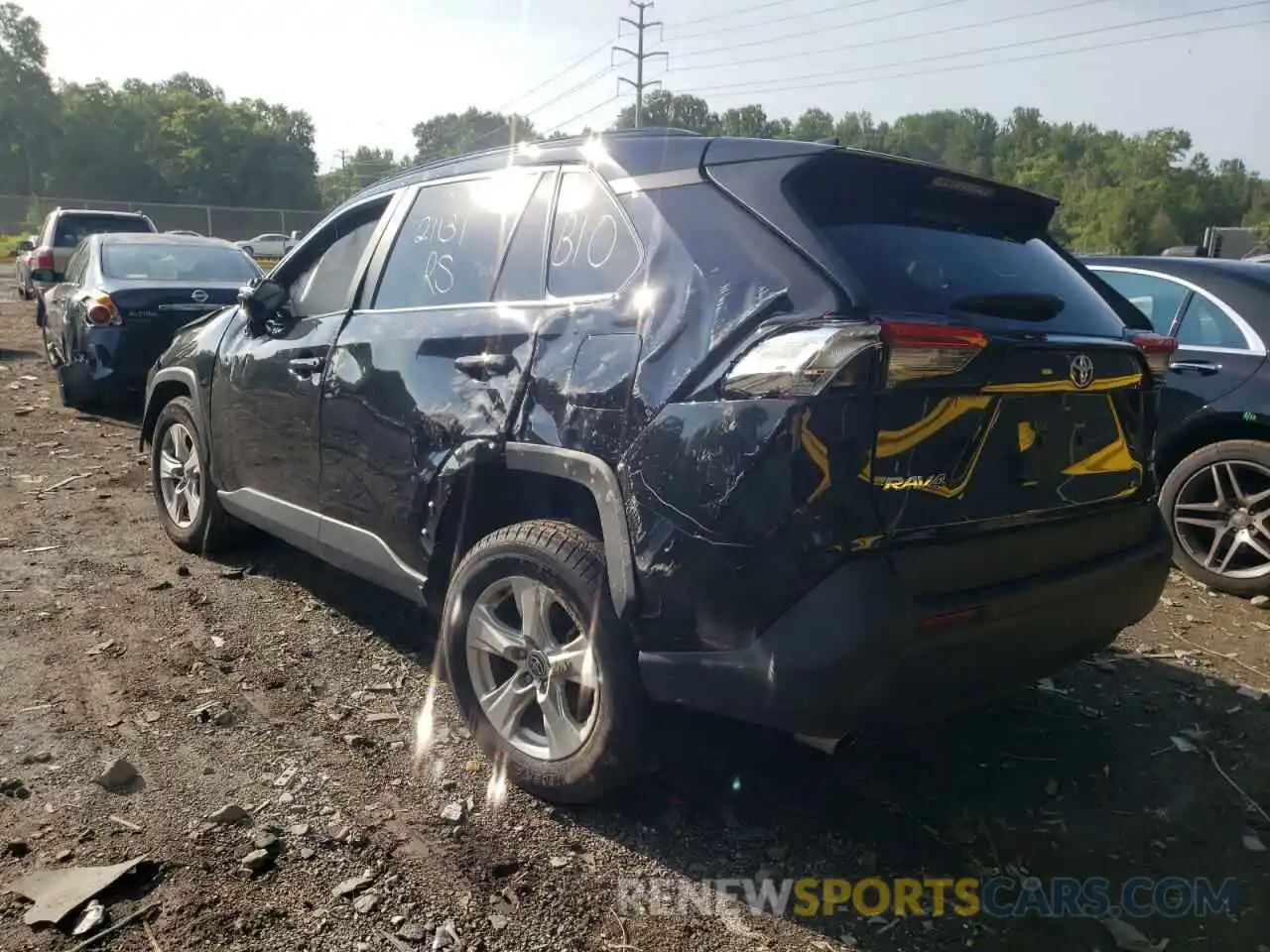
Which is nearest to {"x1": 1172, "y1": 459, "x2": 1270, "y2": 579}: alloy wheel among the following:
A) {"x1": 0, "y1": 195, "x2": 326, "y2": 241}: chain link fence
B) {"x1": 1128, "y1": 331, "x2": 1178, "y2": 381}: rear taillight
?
{"x1": 1128, "y1": 331, "x2": 1178, "y2": 381}: rear taillight

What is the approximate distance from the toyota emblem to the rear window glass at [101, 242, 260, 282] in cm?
815

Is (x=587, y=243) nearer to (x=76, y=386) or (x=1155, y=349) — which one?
(x=1155, y=349)

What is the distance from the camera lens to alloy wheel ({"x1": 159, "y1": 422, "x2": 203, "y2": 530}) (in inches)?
200

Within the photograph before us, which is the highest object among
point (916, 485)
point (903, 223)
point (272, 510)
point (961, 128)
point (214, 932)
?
point (961, 128)

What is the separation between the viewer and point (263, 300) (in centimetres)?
430

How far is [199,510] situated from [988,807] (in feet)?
13.1

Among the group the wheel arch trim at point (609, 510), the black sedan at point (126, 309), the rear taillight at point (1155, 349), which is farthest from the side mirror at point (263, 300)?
the black sedan at point (126, 309)

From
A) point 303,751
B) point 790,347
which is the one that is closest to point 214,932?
point 303,751

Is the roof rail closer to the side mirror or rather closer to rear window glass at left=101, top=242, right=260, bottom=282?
the side mirror

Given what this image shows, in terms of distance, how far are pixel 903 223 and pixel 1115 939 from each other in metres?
1.95

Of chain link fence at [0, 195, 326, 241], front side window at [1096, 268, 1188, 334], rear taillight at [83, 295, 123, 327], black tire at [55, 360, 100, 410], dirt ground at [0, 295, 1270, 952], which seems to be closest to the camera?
dirt ground at [0, 295, 1270, 952]

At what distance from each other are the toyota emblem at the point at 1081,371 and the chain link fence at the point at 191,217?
149 feet

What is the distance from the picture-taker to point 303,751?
323cm

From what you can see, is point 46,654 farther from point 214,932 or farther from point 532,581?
point 532,581
